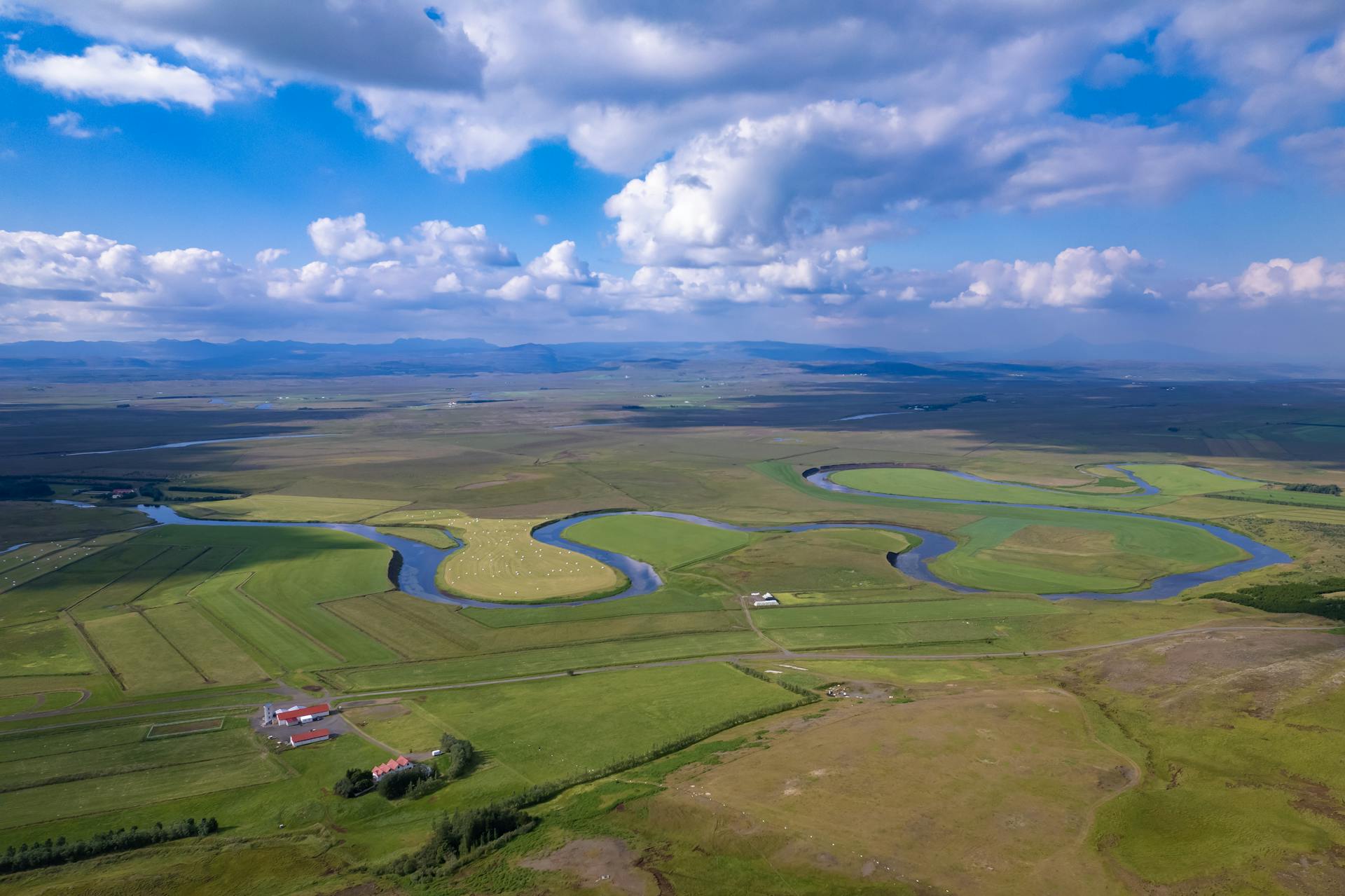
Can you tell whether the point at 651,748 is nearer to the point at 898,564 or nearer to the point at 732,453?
the point at 898,564

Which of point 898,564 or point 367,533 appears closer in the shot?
point 898,564

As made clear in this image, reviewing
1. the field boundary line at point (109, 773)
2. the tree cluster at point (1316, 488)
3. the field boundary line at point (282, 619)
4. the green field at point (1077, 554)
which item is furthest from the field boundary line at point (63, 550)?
the tree cluster at point (1316, 488)

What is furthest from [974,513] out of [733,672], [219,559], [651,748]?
[219,559]

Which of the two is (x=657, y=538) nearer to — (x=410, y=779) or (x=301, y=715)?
(x=301, y=715)

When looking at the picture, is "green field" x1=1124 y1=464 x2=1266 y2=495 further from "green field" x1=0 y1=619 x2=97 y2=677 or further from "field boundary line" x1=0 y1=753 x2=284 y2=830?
"green field" x1=0 y1=619 x2=97 y2=677

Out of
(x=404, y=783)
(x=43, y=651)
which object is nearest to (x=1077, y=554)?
(x=404, y=783)

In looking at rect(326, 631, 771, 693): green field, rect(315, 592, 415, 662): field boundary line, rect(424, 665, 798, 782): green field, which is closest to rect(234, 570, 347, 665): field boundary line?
rect(315, 592, 415, 662): field boundary line
